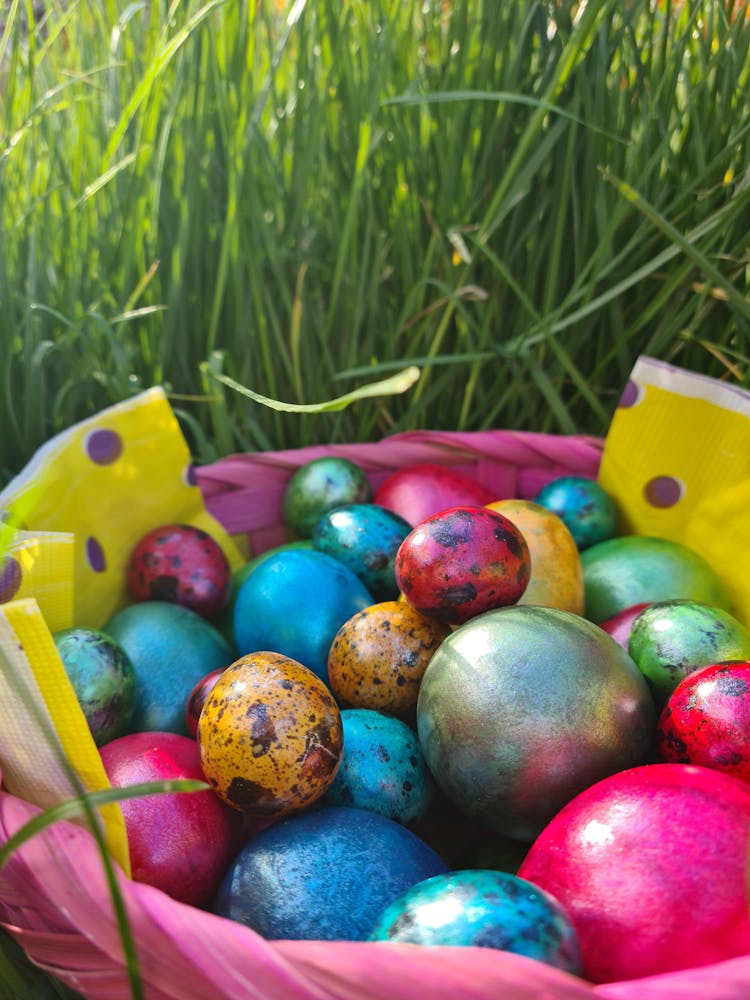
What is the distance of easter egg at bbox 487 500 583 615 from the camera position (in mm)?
826

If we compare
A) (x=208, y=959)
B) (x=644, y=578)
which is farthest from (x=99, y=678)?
(x=644, y=578)

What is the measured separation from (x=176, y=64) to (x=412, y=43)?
1.03 feet

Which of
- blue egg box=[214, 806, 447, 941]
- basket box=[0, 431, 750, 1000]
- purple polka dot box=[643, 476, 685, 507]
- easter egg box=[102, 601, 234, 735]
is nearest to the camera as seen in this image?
basket box=[0, 431, 750, 1000]

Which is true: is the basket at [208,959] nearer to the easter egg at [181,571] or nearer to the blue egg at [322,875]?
the blue egg at [322,875]

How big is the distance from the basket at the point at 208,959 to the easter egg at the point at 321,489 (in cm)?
52

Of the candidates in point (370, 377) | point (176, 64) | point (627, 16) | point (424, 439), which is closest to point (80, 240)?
point (176, 64)

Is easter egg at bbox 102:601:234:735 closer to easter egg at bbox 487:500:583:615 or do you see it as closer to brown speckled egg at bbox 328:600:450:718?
brown speckled egg at bbox 328:600:450:718

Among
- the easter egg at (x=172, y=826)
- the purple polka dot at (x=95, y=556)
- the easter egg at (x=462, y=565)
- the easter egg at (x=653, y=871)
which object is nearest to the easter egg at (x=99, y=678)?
the easter egg at (x=172, y=826)

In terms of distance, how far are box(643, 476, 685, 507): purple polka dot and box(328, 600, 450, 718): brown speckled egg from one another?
380 mm

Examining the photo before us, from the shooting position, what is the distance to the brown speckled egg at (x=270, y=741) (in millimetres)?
610

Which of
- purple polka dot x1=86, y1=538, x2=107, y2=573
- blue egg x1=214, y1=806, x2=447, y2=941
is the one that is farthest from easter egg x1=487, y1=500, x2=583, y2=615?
purple polka dot x1=86, y1=538, x2=107, y2=573

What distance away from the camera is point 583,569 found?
0.95 m

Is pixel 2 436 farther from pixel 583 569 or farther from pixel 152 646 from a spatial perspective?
pixel 583 569

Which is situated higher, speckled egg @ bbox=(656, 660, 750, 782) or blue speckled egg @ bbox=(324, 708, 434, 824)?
speckled egg @ bbox=(656, 660, 750, 782)
